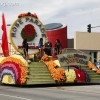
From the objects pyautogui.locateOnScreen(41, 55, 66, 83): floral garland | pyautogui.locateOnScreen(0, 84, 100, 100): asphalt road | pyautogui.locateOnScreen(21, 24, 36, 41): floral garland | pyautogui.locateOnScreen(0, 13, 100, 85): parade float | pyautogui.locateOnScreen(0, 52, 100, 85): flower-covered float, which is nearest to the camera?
pyautogui.locateOnScreen(0, 84, 100, 100): asphalt road

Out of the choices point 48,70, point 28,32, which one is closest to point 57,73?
point 48,70

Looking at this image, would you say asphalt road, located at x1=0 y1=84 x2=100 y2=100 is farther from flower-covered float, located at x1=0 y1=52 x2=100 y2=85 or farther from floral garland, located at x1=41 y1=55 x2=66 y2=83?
floral garland, located at x1=41 y1=55 x2=66 y2=83

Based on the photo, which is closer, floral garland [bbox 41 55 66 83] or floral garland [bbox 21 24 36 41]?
floral garland [bbox 41 55 66 83]

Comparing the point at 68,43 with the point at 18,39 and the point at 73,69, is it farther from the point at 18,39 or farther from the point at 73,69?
the point at 73,69

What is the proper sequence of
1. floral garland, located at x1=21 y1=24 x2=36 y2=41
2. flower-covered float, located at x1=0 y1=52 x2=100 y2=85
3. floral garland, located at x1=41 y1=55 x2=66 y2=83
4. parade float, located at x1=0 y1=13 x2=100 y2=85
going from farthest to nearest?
floral garland, located at x1=21 y1=24 x2=36 y2=41, floral garland, located at x1=41 y1=55 x2=66 y2=83, parade float, located at x1=0 y1=13 x2=100 y2=85, flower-covered float, located at x1=0 y1=52 x2=100 y2=85

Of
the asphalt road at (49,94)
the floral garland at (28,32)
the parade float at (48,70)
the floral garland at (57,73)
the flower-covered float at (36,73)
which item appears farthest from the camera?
the floral garland at (28,32)

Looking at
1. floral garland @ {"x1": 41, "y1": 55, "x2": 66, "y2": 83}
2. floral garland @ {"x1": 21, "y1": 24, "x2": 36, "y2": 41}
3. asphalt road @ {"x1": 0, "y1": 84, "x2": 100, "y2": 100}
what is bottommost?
asphalt road @ {"x1": 0, "y1": 84, "x2": 100, "y2": 100}

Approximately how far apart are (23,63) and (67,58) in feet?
11.0

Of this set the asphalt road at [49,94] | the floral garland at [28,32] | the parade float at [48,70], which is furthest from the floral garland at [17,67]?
the floral garland at [28,32]

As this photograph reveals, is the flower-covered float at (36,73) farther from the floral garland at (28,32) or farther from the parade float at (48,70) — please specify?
the floral garland at (28,32)

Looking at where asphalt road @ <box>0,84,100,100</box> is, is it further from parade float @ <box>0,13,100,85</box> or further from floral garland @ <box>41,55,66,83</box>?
floral garland @ <box>41,55,66,83</box>

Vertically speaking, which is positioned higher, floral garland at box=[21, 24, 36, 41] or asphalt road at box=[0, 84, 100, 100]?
floral garland at box=[21, 24, 36, 41]

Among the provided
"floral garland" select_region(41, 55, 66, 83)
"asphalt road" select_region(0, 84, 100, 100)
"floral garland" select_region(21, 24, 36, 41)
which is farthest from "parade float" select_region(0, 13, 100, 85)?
"floral garland" select_region(21, 24, 36, 41)

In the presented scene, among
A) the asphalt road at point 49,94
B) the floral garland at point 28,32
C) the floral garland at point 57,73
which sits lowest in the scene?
the asphalt road at point 49,94
